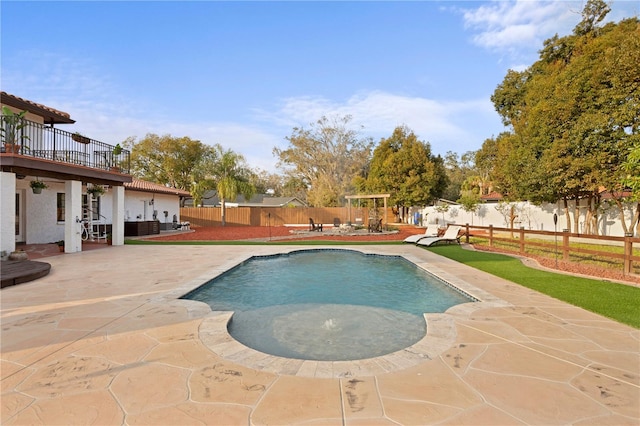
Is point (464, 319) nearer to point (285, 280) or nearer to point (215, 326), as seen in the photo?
point (215, 326)

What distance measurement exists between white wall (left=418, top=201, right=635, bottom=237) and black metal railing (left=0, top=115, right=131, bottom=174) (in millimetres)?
21724

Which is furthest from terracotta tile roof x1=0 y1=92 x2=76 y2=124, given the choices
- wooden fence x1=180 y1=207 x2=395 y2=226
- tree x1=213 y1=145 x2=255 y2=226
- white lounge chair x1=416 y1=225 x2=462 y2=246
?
wooden fence x1=180 y1=207 x2=395 y2=226

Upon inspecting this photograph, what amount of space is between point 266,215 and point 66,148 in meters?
22.0

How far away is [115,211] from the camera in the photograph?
47.1ft

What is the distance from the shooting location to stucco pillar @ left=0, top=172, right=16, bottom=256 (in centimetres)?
928

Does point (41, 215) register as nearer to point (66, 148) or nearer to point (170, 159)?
point (66, 148)

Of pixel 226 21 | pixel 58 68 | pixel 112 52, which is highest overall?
pixel 226 21

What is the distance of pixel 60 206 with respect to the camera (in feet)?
49.1

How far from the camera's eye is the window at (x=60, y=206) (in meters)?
14.8

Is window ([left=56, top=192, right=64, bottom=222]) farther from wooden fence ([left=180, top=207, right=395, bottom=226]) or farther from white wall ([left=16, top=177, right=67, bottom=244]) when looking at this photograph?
wooden fence ([left=180, top=207, right=395, bottom=226])

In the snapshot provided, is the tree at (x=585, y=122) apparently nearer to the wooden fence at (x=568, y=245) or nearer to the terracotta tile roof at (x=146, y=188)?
the wooden fence at (x=568, y=245)

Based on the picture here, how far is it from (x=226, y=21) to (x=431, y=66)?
33.5ft

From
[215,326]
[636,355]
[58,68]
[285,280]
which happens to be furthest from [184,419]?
[58,68]

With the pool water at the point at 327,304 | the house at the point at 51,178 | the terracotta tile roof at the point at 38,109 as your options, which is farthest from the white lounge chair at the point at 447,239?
the terracotta tile roof at the point at 38,109
